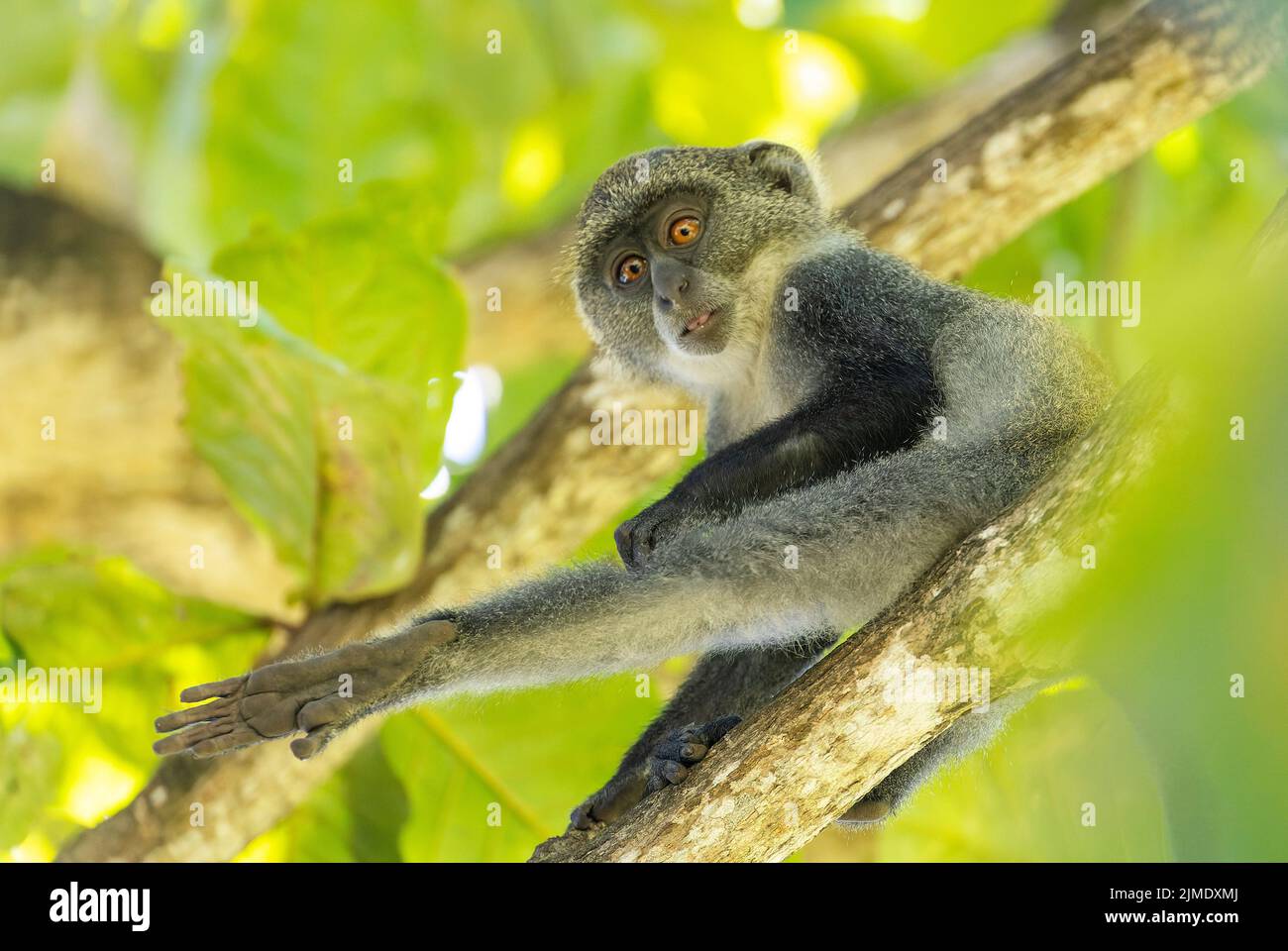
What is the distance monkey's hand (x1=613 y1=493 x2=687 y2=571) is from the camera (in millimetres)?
4074

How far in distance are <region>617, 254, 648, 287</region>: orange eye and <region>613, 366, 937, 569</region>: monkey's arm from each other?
1.36m

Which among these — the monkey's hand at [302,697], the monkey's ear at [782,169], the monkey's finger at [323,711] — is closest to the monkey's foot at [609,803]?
the monkey's hand at [302,697]

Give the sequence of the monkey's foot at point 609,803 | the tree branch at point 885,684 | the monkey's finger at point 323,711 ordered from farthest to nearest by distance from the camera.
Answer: the monkey's foot at point 609,803 < the monkey's finger at point 323,711 < the tree branch at point 885,684

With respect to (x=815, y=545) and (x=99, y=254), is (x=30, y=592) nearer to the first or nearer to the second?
(x=99, y=254)

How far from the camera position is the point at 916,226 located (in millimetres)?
5898

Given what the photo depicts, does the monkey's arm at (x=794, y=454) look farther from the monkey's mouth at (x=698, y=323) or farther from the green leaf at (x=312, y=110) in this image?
the green leaf at (x=312, y=110)

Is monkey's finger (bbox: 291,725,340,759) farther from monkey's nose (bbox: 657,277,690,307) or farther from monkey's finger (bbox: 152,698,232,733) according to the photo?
monkey's nose (bbox: 657,277,690,307)

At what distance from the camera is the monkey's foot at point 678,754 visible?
3715 millimetres

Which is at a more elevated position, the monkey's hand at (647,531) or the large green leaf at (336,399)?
the large green leaf at (336,399)

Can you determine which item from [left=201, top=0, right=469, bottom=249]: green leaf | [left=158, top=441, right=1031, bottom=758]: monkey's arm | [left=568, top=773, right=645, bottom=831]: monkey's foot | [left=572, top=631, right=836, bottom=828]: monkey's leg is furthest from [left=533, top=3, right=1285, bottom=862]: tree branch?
[left=201, top=0, right=469, bottom=249]: green leaf

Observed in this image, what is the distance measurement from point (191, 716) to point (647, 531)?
151 centimetres

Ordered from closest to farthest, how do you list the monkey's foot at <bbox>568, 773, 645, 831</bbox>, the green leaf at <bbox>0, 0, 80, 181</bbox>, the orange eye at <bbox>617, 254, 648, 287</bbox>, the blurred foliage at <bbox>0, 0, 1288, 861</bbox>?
1. the monkey's foot at <bbox>568, 773, 645, 831</bbox>
2. the blurred foliage at <bbox>0, 0, 1288, 861</bbox>
3. the orange eye at <bbox>617, 254, 648, 287</bbox>
4. the green leaf at <bbox>0, 0, 80, 181</bbox>

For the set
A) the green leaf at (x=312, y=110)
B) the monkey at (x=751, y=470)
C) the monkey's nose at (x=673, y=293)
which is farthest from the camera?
the green leaf at (x=312, y=110)

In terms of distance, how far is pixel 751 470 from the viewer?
163 inches
